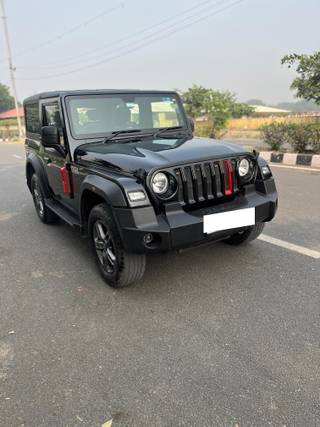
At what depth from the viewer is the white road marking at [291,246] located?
3719 millimetres

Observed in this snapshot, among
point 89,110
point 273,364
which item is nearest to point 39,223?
point 89,110

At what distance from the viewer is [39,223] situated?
5324mm

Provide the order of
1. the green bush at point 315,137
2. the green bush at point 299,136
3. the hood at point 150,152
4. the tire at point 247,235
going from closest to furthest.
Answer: the hood at point 150,152 → the tire at point 247,235 → the green bush at point 315,137 → the green bush at point 299,136

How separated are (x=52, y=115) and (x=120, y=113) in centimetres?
82

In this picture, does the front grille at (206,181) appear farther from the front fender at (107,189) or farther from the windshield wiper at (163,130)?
the windshield wiper at (163,130)

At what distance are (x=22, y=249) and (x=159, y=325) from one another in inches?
95.6

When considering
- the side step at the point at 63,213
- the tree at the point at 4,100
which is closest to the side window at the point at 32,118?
the side step at the point at 63,213

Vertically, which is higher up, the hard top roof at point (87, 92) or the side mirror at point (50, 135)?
the hard top roof at point (87, 92)

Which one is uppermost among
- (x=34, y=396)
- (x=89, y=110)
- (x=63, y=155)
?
(x=89, y=110)

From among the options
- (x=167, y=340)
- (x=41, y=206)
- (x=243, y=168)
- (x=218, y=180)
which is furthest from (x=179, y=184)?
(x=41, y=206)

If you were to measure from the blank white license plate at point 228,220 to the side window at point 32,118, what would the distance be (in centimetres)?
302

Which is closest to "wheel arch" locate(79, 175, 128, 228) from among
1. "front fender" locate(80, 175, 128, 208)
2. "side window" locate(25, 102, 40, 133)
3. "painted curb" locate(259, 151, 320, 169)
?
"front fender" locate(80, 175, 128, 208)

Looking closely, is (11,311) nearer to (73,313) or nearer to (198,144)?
(73,313)

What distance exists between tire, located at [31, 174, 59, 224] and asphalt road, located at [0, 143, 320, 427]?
100cm
